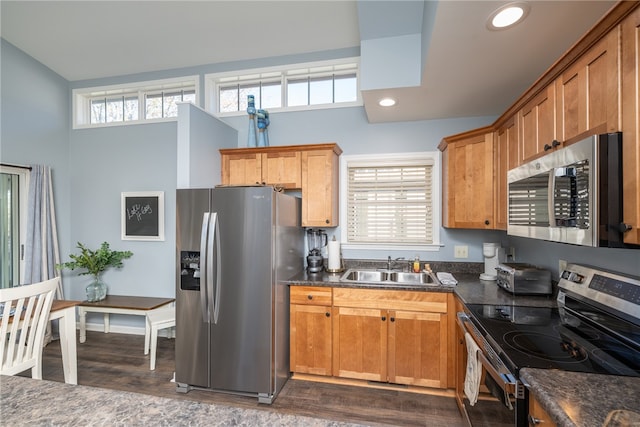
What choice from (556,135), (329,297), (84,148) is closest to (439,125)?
(556,135)

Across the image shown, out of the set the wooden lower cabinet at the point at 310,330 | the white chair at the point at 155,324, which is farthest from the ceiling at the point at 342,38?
the white chair at the point at 155,324

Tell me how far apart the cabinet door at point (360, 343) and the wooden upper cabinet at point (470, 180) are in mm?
1132

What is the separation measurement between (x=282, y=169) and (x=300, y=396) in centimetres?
209

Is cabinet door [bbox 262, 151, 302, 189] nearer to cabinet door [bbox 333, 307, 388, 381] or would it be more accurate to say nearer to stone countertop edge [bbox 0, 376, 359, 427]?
cabinet door [bbox 333, 307, 388, 381]

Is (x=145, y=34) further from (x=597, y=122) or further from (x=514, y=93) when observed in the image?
(x=597, y=122)

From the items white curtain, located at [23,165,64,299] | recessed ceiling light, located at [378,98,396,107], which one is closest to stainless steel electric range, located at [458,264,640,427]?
recessed ceiling light, located at [378,98,396,107]

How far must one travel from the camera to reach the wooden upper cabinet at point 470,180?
2447 mm

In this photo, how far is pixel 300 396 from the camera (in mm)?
2391

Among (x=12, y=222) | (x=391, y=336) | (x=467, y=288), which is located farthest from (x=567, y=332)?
(x=12, y=222)

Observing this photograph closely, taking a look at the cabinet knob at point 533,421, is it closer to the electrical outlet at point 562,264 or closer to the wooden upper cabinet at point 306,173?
the electrical outlet at point 562,264

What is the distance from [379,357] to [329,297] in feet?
2.15

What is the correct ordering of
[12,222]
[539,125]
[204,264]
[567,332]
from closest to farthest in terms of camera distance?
[567,332] → [539,125] → [204,264] → [12,222]

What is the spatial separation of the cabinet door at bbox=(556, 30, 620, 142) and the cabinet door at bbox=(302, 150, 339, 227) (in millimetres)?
1834

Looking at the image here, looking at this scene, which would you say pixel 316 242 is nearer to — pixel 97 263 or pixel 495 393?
pixel 495 393
